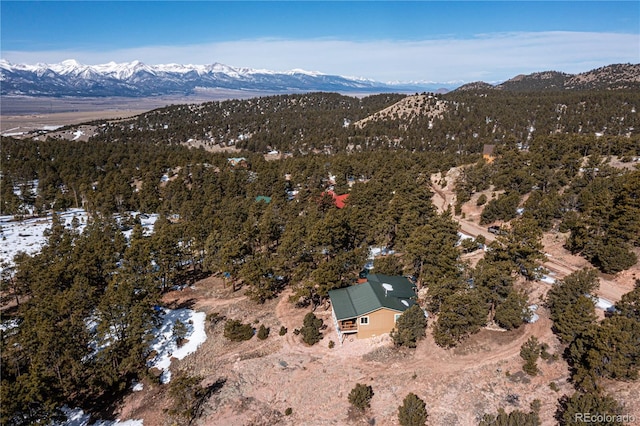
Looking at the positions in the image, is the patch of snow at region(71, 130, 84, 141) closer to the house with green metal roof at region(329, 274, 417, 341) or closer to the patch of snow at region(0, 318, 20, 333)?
the patch of snow at region(0, 318, 20, 333)

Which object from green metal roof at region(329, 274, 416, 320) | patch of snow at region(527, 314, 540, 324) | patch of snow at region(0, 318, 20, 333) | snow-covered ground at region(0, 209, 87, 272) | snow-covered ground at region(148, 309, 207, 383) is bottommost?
snow-covered ground at region(148, 309, 207, 383)

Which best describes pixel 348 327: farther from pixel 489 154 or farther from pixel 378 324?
pixel 489 154

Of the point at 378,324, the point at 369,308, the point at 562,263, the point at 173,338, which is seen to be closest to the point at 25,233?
the point at 173,338

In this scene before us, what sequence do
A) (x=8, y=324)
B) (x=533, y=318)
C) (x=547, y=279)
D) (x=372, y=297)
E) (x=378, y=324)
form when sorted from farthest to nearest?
(x=547, y=279) < (x=8, y=324) < (x=372, y=297) < (x=378, y=324) < (x=533, y=318)

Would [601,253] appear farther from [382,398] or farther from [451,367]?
[382,398]

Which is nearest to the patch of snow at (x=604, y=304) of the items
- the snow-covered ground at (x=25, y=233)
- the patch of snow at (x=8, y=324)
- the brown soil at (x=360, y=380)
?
the brown soil at (x=360, y=380)

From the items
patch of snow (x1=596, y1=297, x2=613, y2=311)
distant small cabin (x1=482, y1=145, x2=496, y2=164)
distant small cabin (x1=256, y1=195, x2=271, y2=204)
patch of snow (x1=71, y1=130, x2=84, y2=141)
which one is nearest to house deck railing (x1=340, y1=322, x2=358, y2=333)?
patch of snow (x1=596, y1=297, x2=613, y2=311)
